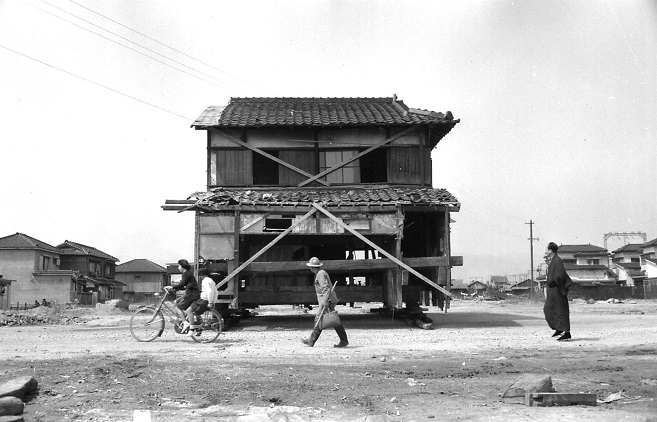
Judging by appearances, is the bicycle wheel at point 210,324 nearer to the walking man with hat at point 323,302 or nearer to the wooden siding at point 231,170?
the walking man with hat at point 323,302

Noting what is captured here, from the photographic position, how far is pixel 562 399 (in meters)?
6.75

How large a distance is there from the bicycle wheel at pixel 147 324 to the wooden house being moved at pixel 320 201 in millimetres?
3734

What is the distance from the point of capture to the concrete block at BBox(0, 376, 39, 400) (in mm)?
6523

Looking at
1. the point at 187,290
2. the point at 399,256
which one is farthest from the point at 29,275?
the point at 187,290

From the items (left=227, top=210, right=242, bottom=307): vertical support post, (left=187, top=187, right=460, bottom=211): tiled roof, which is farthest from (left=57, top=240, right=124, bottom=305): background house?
(left=227, top=210, right=242, bottom=307): vertical support post

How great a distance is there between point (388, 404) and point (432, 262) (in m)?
11.5

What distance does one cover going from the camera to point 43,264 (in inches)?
2427

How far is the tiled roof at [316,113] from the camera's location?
1961 cm

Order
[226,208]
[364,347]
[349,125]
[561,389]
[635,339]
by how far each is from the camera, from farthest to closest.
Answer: [349,125] → [226,208] → [635,339] → [364,347] → [561,389]

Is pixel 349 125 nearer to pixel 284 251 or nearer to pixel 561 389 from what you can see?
pixel 284 251

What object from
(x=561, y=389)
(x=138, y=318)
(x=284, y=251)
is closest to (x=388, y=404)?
(x=561, y=389)

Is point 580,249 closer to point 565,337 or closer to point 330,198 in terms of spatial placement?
point 330,198

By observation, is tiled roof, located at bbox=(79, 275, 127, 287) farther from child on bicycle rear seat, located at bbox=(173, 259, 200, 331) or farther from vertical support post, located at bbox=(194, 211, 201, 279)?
child on bicycle rear seat, located at bbox=(173, 259, 200, 331)

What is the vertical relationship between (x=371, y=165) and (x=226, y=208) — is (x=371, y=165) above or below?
above
